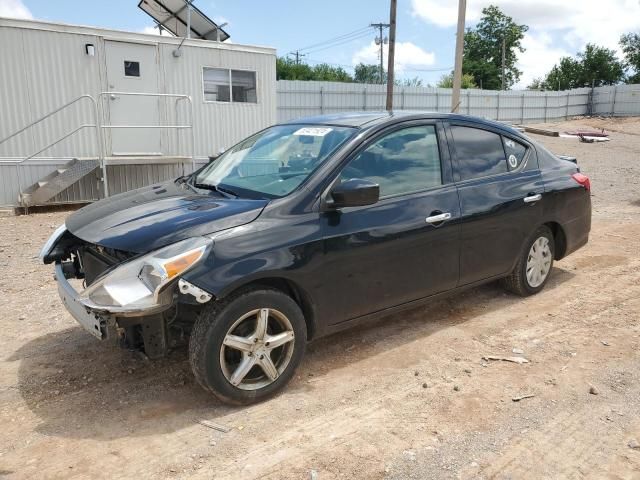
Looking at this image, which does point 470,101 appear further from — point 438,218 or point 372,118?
point 438,218

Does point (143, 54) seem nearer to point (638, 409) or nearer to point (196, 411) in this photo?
point (196, 411)

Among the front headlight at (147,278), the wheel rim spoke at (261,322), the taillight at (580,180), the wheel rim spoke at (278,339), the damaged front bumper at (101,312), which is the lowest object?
the wheel rim spoke at (278,339)

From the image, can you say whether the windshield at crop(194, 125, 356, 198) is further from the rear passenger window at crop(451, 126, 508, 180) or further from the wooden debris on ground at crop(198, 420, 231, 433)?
the wooden debris on ground at crop(198, 420, 231, 433)

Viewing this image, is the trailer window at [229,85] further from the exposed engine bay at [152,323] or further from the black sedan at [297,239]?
the exposed engine bay at [152,323]

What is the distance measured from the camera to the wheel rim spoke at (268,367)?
3266 mm

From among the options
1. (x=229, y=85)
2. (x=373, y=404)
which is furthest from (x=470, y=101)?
(x=373, y=404)

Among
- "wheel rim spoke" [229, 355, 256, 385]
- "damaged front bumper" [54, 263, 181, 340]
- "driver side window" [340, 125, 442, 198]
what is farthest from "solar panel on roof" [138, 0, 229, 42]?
"wheel rim spoke" [229, 355, 256, 385]

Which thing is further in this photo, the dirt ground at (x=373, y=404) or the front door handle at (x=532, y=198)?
the front door handle at (x=532, y=198)

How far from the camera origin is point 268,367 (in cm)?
329

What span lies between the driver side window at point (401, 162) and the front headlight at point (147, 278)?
1.16m

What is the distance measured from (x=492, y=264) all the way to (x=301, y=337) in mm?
1987

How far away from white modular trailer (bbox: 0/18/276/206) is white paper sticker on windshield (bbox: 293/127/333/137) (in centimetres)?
732

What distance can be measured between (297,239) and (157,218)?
2.78ft

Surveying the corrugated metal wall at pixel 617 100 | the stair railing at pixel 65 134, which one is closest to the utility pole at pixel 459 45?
the stair railing at pixel 65 134
